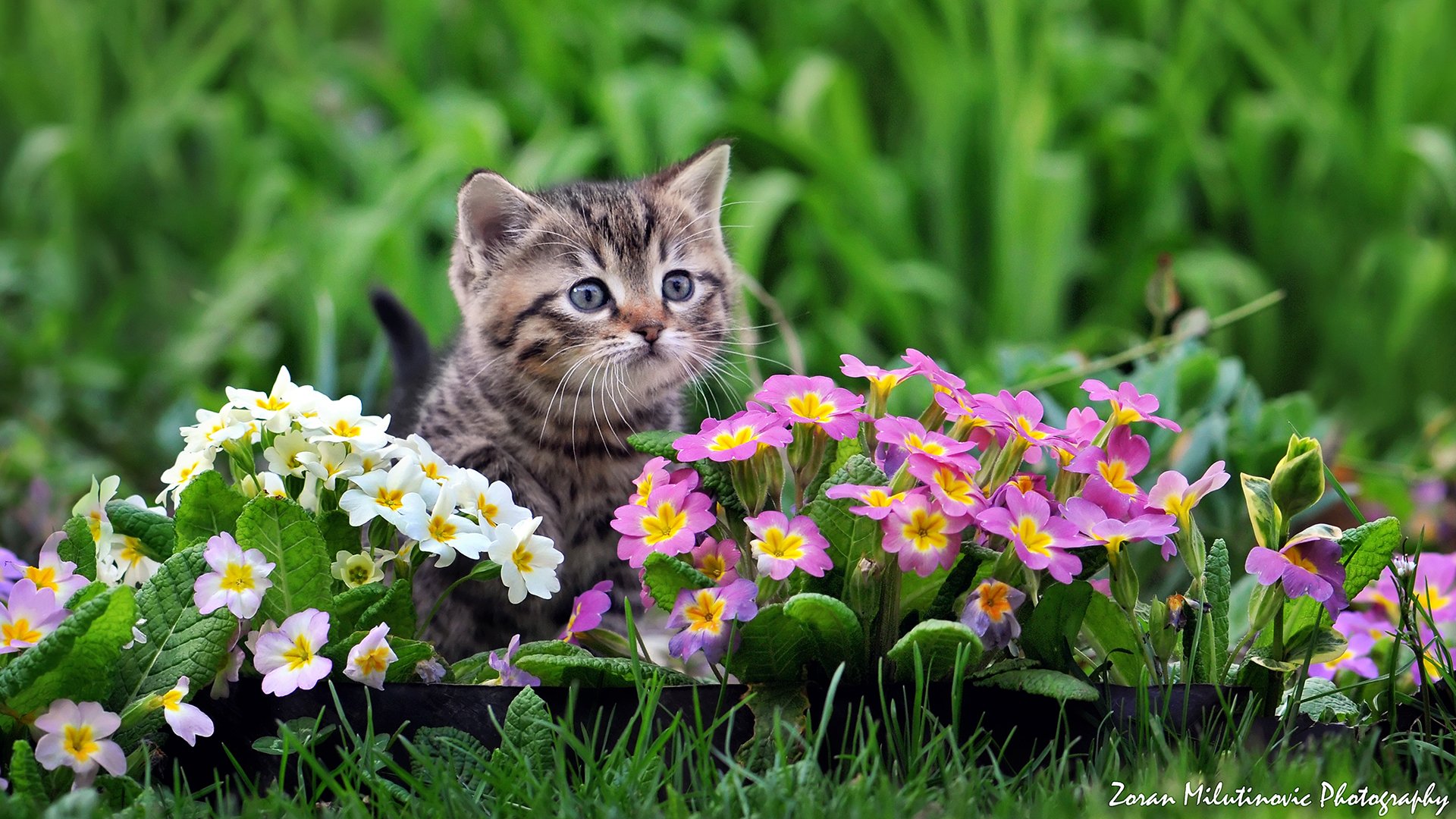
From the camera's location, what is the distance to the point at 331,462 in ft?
5.19

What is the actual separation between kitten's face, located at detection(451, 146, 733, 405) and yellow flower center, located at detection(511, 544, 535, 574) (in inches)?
18.1

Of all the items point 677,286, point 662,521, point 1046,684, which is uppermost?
point 677,286

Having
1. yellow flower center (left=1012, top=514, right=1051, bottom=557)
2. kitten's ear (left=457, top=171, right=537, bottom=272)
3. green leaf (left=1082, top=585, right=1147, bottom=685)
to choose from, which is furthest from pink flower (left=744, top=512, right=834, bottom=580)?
kitten's ear (left=457, top=171, right=537, bottom=272)

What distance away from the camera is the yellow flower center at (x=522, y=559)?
1.52 m

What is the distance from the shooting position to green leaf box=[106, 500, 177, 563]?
1.56 m

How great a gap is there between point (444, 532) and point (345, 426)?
20 cm

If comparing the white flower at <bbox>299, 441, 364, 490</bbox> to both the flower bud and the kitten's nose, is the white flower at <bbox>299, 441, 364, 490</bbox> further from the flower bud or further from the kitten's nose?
the flower bud

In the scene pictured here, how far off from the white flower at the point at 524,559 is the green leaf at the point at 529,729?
0.43ft

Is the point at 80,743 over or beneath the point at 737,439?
beneath

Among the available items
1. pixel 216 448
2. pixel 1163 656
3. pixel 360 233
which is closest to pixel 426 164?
pixel 360 233

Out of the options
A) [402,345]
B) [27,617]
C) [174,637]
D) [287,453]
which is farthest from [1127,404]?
[402,345]

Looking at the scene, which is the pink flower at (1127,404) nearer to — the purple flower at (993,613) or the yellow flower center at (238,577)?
the purple flower at (993,613)

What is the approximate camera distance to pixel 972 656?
1445 mm

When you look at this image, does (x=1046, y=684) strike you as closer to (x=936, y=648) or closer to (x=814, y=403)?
(x=936, y=648)
